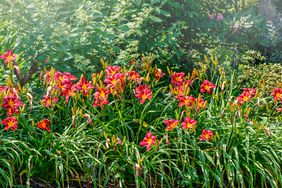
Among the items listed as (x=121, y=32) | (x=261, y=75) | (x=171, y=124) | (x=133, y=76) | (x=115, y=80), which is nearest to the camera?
(x=171, y=124)

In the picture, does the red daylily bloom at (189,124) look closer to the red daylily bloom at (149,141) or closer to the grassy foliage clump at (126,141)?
the grassy foliage clump at (126,141)

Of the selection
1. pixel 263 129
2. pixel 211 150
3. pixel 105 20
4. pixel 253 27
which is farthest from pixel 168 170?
pixel 253 27

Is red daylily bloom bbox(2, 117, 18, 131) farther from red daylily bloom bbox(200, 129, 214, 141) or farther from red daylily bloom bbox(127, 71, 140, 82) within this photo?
red daylily bloom bbox(200, 129, 214, 141)

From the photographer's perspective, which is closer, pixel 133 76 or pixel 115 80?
pixel 115 80

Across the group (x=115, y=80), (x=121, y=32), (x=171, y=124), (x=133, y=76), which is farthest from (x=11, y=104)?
(x=121, y=32)

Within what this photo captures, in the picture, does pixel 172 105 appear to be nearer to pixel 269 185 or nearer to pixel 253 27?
pixel 269 185

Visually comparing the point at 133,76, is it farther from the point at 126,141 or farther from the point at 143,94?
the point at 126,141

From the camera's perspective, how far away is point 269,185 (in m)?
4.38

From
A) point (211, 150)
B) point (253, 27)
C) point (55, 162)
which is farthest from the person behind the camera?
point (253, 27)

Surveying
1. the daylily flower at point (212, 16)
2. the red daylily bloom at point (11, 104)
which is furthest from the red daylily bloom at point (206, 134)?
the daylily flower at point (212, 16)

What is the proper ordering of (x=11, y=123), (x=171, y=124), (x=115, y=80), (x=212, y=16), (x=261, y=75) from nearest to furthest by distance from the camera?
(x=11, y=123) → (x=171, y=124) → (x=115, y=80) → (x=261, y=75) → (x=212, y=16)

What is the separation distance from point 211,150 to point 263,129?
15.9 inches

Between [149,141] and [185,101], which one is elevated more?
[185,101]

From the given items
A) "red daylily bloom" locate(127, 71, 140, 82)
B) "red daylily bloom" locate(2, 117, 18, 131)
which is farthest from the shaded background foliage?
"red daylily bloom" locate(2, 117, 18, 131)
